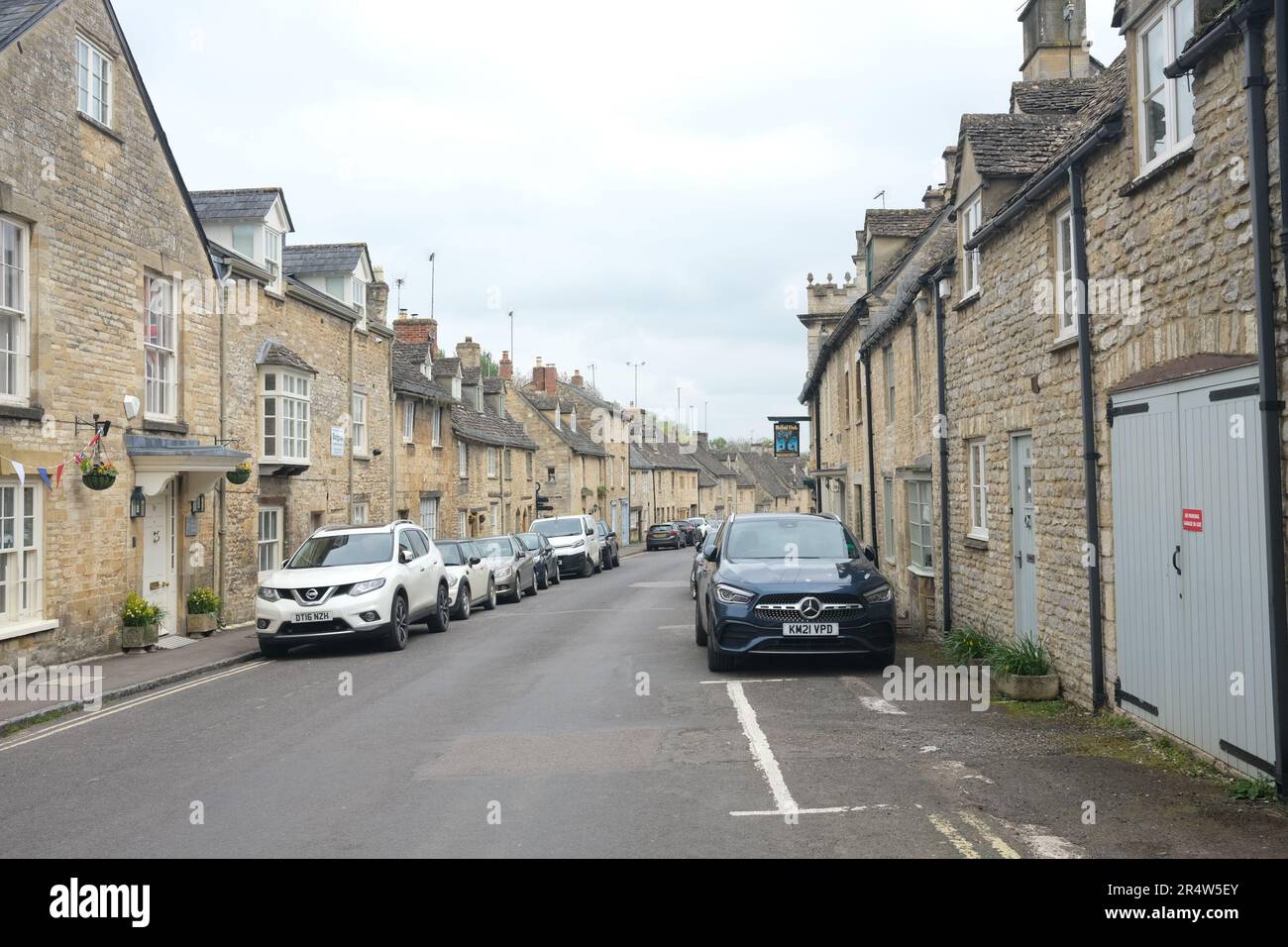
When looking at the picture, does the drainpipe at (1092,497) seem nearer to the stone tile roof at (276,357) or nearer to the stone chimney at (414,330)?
the stone tile roof at (276,357)

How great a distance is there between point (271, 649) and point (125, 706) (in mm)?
3856

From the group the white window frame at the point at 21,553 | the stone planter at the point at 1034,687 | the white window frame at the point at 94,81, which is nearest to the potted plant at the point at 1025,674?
the stone planter at the point at 1034,687

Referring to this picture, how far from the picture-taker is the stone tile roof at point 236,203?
68.9ft

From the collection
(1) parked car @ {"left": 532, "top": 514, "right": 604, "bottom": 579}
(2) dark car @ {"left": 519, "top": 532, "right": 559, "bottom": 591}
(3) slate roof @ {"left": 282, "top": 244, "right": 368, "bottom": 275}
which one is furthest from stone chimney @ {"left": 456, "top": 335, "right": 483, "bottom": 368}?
(3) slate roof @ {"left": 282, "top": 244, "right": 368, "bottom": 275}

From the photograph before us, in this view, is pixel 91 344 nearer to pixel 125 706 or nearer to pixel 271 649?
pixel 271 649

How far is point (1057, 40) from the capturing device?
1656cm

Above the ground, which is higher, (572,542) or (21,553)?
(21,553)

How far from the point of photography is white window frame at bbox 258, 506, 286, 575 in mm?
21156

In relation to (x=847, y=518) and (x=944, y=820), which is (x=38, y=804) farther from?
(x=847, y=518)

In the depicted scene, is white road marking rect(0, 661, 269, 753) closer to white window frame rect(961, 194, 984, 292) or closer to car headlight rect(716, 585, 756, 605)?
car headlight rect(716, 585, 756, 605)

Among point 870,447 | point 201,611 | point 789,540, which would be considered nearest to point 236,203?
point 201,611

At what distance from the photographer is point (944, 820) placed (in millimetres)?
5996

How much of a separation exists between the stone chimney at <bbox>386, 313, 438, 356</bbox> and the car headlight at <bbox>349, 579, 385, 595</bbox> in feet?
69.8

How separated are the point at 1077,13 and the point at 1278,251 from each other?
1241 centimetres
